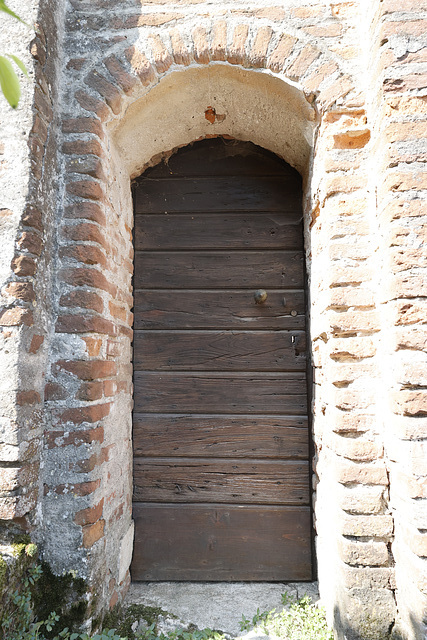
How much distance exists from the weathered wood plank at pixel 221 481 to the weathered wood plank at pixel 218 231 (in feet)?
3.73

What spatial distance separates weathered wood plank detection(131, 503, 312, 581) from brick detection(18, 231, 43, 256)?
1365 mm

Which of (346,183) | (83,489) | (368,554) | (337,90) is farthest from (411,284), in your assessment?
(83,489)

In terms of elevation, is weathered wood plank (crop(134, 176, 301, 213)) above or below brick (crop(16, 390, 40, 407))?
above

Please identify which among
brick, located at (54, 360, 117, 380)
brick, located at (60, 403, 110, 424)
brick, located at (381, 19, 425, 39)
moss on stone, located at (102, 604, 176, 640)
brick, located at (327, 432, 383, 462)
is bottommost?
moss on stone, located at (102, 604, 176, 640)

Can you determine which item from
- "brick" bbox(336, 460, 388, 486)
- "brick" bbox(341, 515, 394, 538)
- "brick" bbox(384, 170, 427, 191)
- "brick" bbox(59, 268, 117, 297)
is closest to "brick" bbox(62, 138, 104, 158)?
"brick" bbox(59, 268, 117, 297)

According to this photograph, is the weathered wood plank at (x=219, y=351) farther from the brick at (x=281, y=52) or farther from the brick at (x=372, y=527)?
the brick at (x=281, y=52)

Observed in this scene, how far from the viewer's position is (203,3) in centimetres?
185

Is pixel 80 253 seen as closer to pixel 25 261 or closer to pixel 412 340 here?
pixel 25 261

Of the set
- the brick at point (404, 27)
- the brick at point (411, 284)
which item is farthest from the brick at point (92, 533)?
the brick at point (404, 27)

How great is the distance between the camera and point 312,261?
80.8 inches

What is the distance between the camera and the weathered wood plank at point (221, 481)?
83.5 inches

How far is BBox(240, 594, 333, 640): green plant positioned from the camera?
1.73 metres

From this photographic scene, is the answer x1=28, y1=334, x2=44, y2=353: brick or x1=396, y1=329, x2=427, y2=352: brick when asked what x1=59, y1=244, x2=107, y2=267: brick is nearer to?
x1=28, y1=334, x2=44, y2=353: brick

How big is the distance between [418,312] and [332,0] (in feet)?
4.69
